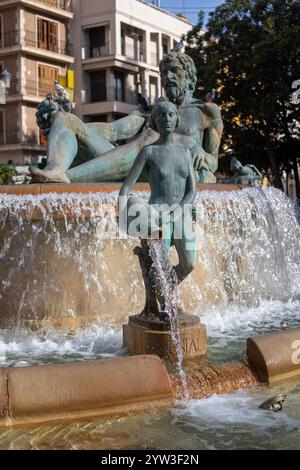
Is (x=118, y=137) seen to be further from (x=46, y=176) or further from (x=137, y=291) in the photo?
(x=137, y=291)

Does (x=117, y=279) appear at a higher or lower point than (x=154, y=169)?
lower

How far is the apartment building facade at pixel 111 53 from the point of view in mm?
40469

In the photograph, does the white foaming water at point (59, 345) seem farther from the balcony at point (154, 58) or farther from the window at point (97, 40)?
the balcony at point (154, 58)

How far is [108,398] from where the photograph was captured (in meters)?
3.98

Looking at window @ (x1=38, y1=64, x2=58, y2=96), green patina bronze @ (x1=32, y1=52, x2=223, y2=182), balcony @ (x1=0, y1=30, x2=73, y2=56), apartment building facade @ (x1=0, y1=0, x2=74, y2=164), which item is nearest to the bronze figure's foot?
green patina bronze @ (x1=32, y1=52, x2=223, y2=182)

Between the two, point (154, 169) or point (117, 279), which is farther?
point (117, 279)

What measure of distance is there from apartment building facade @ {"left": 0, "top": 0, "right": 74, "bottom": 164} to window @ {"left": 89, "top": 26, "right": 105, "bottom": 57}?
2.28 meters

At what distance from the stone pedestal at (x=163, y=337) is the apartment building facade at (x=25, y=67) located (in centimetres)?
3365

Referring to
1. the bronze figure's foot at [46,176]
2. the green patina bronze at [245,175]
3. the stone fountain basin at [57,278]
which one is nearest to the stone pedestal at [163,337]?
the stone fountain basin at [57,278]

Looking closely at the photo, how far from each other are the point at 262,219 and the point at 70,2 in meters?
36.7

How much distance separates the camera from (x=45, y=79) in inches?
1561

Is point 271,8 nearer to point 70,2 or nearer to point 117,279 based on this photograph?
point 70,2
